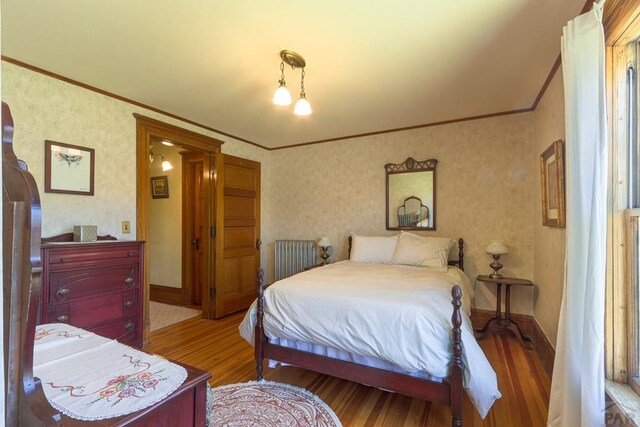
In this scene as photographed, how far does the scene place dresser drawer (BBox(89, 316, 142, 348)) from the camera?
2359 mm

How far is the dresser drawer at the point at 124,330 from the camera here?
2.36m

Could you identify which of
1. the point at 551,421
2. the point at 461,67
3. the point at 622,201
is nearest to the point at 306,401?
the point at 551,421

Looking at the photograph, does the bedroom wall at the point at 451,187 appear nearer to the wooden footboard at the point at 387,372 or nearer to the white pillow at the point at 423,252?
the white pillow at the point at 423,252

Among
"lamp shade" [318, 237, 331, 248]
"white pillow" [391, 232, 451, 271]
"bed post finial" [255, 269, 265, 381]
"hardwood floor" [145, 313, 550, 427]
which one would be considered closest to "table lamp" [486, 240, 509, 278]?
"white pillow" [391, 232, 451, 271]

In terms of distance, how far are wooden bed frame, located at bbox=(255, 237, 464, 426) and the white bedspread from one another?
0.05 meters

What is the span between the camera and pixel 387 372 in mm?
1887

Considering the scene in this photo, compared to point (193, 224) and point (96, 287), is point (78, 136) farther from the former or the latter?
point (193, 224)

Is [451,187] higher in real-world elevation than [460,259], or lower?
higher

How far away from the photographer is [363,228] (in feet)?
13.6

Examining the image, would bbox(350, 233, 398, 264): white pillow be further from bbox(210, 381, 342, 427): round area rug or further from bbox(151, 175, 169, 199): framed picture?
bbox(151, 175, 169, 199): framed picture

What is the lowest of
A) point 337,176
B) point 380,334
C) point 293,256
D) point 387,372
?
point 387,372

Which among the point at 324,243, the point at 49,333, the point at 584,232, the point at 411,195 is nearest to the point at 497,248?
the point at 411,195

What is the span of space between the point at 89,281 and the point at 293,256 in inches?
104

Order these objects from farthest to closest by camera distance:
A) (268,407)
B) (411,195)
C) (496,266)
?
(411,195) < (496,266) < (268,407)
